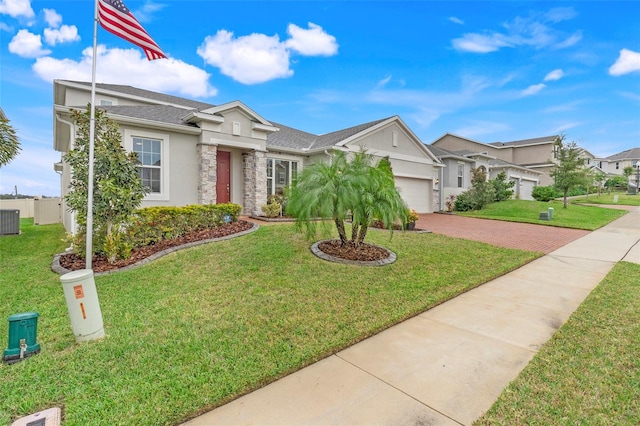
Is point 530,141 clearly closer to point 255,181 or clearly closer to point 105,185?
point 255,181

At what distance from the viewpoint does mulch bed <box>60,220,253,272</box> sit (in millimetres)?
6596

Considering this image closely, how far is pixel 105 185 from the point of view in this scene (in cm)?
656

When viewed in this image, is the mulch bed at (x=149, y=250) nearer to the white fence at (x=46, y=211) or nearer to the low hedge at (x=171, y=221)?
the low hedge at (x=171, y=221)

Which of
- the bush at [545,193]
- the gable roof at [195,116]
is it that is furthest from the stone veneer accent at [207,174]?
the bush at [545,193]

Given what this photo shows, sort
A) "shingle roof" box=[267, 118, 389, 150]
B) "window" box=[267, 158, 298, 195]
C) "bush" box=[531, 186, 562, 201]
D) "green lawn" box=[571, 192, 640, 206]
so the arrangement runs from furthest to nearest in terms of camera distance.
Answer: "green lawn" box=[571, 192, 640, 206] → "bush" box=[531, 186, 562, 201] → "shingle roof" box=[267, 118, 389, 150] → "window" box=[267, 158, 298, 195]

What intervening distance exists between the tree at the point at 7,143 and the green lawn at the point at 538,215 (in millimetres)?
20929

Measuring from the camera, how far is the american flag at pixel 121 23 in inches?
227

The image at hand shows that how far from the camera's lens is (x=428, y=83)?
15828 millimetres

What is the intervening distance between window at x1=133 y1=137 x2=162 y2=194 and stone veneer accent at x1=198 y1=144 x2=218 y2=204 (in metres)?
1.34

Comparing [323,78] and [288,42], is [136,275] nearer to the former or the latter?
[288,42]

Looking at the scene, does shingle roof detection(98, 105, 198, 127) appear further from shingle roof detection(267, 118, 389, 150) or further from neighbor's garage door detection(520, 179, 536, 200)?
neighbor's garage door detection(520, 179, 536, 200)

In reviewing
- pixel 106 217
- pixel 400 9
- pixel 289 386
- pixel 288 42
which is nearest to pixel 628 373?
pixel 289 386

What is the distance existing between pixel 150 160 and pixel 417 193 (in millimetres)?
14807

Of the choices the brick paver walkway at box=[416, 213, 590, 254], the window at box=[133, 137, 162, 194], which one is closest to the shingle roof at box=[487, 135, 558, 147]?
the brick paver walkway at box=[416, 213, 590, 254]
